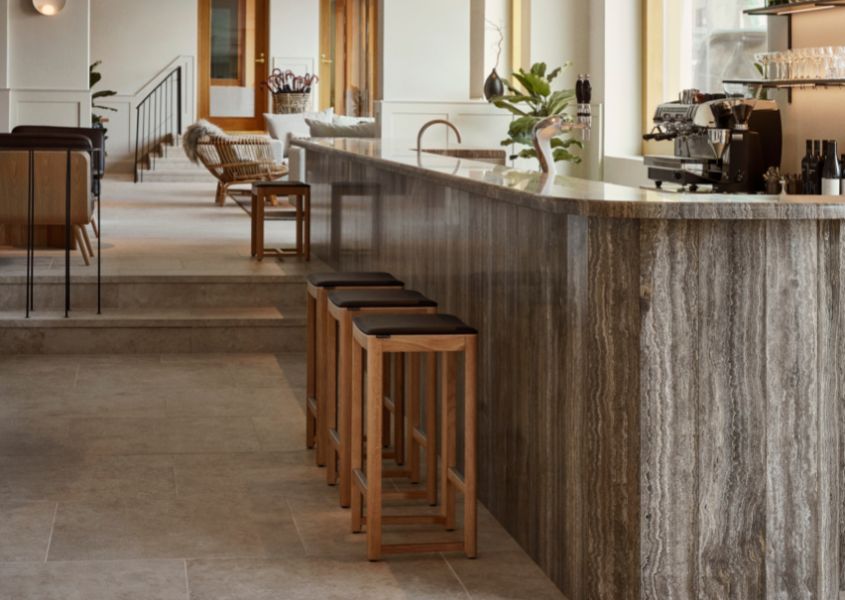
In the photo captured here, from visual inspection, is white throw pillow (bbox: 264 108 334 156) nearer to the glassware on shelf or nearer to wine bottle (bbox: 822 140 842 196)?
the glassware on shelf

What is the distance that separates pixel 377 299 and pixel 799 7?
3.04 metres

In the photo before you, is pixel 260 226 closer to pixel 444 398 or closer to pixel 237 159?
pixel 237 159

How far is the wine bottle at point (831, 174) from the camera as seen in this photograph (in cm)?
546

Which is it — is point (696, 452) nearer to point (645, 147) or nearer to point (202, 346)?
point (202, 346)

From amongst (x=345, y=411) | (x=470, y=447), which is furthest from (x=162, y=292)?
(x=470, y=447)

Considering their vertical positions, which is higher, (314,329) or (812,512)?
(314,329)

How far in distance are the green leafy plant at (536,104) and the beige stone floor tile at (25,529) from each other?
6.77 metres

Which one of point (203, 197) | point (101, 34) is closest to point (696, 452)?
point (203, 197)

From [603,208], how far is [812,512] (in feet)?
2.96

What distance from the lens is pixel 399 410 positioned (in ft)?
14.6

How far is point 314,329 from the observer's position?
4773 millimetres

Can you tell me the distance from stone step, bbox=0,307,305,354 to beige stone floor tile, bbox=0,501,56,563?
106 inches

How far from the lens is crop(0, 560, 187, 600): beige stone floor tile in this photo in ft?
10.6

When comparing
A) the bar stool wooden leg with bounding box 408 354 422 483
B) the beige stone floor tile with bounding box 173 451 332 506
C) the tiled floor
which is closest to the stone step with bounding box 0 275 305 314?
the tiled floor
